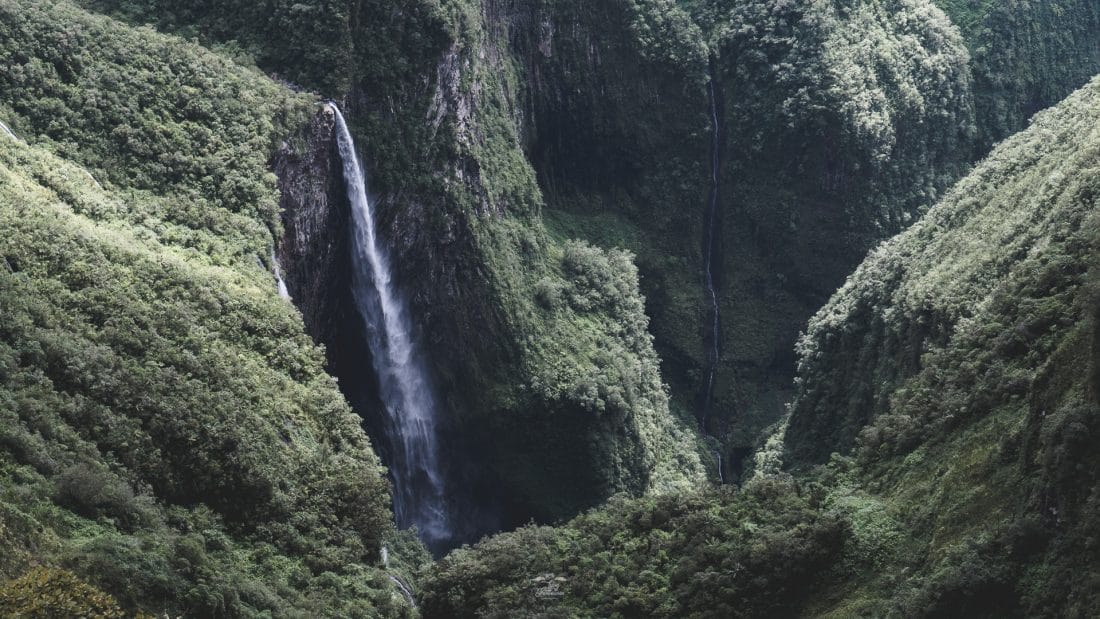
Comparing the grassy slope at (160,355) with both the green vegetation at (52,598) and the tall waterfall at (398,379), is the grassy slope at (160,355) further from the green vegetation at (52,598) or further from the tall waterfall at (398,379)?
the tall waterfall at (398,379)

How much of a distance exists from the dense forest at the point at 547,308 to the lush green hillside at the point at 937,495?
0.12 m

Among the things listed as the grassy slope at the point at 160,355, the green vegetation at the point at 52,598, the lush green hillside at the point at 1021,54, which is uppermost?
the lush green hillside at the point at 1021,54

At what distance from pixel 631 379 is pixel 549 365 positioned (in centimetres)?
376

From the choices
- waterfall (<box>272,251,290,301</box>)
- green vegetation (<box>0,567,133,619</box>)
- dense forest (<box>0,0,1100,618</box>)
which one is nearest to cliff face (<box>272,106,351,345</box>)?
dense forest (<box>0,0,1100,618</box>)

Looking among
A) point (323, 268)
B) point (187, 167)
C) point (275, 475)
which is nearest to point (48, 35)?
point (187, 167)

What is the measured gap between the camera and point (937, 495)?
2934 cm

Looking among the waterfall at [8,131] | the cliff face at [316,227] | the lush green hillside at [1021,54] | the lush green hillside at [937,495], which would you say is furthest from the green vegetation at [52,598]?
the lush green hillside at [1021,54]

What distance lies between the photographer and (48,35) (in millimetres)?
38938

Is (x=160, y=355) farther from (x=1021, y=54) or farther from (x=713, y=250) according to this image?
(x=1021, y=54)

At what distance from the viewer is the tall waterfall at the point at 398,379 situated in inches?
1797

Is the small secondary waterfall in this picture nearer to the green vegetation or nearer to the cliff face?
the cliff face

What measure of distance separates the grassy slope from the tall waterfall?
3833 mm

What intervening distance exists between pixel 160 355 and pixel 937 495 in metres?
16.6

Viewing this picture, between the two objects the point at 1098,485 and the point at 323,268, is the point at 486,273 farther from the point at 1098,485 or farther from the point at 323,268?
the point at 1098,485
